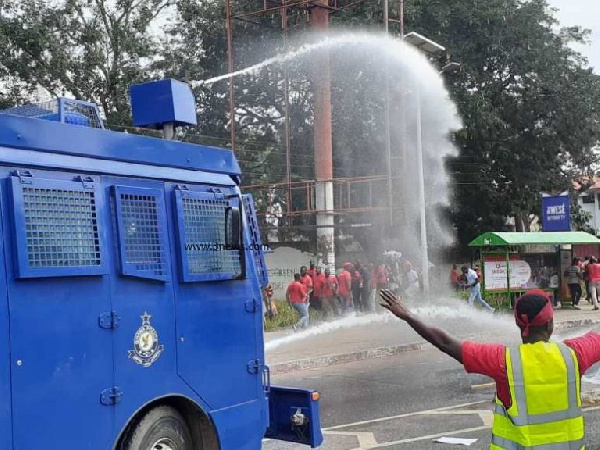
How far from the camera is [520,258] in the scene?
72.9ft

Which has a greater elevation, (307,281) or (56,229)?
(56,229)

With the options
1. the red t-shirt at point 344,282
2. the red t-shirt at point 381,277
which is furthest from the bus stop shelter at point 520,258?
the red t-shirt at point 344,282

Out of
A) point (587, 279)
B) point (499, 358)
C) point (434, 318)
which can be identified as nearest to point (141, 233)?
point (499, 358)

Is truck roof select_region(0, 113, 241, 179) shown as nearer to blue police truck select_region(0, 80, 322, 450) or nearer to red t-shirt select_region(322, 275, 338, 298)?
blue police truck select_region(0, 80, 322, 450)

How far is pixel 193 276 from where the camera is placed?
518 cm

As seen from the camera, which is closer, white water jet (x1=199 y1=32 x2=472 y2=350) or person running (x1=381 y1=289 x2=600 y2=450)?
person running (x1=381 y1=289 x2=600 y2=450)

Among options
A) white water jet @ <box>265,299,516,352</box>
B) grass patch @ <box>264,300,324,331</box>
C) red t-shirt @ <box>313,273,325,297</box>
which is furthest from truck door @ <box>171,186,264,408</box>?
red t-shirt @ <box>313,273,325,297</box>

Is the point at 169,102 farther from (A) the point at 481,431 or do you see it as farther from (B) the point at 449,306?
(B) the point at 449,306

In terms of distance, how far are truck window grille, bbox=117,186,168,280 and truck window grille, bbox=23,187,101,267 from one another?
0.21 metres

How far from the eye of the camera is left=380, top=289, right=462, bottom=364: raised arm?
3326 millimetres

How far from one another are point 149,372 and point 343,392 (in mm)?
6068

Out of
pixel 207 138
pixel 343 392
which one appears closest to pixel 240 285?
pixel 343 392

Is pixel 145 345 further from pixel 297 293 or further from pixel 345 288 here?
pixel 345 288

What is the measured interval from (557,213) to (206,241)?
883 inches
